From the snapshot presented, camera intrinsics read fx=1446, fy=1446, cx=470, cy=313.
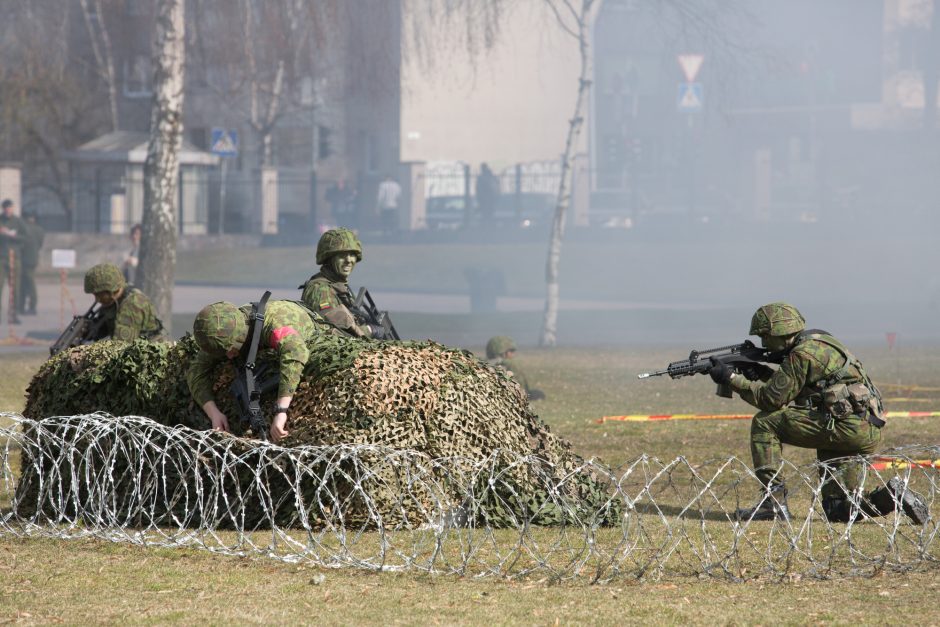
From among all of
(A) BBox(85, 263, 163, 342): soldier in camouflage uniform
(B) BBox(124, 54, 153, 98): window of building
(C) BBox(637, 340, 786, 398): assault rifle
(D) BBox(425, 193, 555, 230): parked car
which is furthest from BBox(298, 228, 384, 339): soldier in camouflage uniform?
(B) BBox(124, 54, 153, 98): window of building

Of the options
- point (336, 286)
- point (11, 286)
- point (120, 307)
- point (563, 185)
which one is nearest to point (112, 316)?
point (120, 307)

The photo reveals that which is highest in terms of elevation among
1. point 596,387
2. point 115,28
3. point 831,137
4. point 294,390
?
point 115,28

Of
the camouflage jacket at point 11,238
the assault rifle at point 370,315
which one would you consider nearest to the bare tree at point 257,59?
the camouflage jacket at point 11,238

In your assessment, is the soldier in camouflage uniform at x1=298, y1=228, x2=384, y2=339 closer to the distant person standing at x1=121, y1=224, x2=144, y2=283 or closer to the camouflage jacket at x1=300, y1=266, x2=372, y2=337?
the camouflage jacket at x1=300, y1=266, x2=372, y2=337

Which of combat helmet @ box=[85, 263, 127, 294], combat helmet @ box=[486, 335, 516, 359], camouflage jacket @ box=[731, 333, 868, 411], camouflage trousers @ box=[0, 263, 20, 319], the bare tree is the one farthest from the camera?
the bare tree

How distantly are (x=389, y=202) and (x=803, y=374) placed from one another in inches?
1363

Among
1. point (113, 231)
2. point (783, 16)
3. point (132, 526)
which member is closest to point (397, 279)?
point (113, 231)

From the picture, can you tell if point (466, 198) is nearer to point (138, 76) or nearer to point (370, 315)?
point (138, 76)

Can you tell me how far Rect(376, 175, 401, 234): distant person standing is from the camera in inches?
1690

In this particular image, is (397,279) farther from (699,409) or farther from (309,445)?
(309,445)

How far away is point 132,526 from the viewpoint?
911cm

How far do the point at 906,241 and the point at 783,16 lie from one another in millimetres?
7005

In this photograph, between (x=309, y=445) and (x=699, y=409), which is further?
(x=699, y=409)

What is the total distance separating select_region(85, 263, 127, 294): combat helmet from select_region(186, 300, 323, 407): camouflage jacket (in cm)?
303
